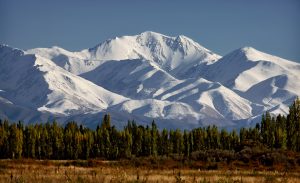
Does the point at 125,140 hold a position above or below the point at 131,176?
above

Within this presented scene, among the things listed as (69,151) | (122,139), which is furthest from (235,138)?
(69,151)

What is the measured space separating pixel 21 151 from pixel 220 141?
57048 mm

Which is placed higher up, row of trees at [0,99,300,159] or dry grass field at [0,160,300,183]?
row of trees at [0,99,300,159]

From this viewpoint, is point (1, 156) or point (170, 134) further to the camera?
point (170, 134)

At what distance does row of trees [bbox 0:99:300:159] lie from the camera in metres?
167

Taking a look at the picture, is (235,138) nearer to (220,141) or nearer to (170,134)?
(220,141)

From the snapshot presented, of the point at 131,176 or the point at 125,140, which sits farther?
the point at 125,140

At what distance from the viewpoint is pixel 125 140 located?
591ft

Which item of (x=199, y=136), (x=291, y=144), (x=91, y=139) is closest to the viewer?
(x=291, y=144)

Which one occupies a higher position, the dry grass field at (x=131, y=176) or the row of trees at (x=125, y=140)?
the row of trees at (x=125, y=140)

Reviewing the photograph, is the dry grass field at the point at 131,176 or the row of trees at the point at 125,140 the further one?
the row of trees at the point at 125,140

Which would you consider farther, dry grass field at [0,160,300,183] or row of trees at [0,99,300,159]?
row of trees at [0,99,300,159]

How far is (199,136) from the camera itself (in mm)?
187375

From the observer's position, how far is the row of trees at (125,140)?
16662 cm
